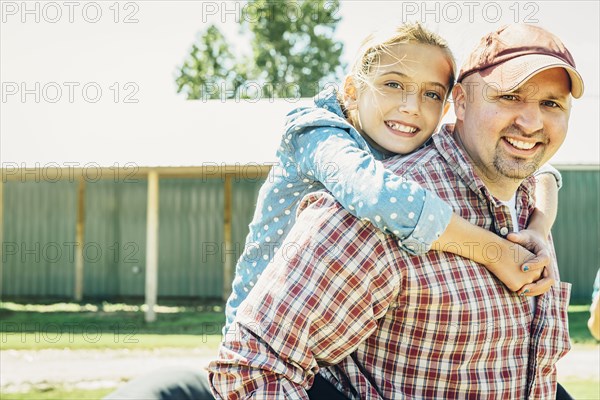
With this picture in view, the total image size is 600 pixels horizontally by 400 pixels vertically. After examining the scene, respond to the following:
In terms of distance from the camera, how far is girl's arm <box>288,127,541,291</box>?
1.77 metres

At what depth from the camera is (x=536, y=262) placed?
1.94m

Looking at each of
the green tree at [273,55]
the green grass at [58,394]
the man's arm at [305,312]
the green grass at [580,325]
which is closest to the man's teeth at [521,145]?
the man's arm at [305,312]

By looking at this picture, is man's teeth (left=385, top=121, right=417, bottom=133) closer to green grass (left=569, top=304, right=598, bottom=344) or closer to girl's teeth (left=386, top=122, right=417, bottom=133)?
girl's teeth (left=386, top=122, right=417, bottom=133)

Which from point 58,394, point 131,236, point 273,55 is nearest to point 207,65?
point 273,55

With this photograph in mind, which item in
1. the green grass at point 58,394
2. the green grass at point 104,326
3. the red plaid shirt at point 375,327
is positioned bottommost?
the green grass at point 104,326

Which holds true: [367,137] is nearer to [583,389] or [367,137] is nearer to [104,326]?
[583,389]

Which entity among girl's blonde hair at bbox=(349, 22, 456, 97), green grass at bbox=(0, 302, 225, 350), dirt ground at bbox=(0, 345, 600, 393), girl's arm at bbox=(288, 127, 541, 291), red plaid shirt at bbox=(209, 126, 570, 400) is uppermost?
girl's blonde hair at bbox=(349, 22, 456, 97)

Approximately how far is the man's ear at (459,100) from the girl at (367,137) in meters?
0.29

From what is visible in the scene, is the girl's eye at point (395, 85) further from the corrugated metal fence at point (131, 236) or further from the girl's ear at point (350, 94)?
the corrugated metal fence at point (131, 236)

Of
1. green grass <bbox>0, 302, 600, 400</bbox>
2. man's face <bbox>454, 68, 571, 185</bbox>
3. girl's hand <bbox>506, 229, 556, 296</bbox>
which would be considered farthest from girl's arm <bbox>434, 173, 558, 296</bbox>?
green grass <bbox>0, 302, 600, 400</bbox>

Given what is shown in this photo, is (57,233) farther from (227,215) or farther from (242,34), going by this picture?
(242,34)

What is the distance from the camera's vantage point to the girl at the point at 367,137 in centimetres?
203

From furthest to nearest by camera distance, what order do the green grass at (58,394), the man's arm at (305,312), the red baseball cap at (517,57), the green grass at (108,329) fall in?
the green grass at (108,329)
the green grass at (58,394)
the red baseball cap at (517,57)
the man's arm at (305,312)

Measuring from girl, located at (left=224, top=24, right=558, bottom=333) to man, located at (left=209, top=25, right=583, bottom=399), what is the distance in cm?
12
